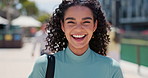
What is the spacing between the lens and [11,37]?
2269cm

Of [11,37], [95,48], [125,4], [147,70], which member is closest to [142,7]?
[125,4]

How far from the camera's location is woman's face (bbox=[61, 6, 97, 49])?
1817 mm

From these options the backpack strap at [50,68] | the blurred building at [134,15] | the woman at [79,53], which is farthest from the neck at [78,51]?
the blurred building at [134,15]

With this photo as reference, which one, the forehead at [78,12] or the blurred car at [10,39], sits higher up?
the forehead at [78,12]

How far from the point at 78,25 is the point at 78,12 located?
0.24ft

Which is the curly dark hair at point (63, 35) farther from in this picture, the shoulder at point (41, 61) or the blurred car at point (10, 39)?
the blurred car at point (10, 39)

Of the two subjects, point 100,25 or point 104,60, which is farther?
point 100,25

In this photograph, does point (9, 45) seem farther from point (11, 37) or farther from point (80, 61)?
point (80, 61)

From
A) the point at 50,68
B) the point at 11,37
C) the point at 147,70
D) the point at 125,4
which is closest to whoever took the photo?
the point at 50,68

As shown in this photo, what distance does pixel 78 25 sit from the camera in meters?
1.82

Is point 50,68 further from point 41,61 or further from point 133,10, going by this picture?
point 133,10

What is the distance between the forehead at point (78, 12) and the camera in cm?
182

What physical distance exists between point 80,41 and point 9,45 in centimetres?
2137

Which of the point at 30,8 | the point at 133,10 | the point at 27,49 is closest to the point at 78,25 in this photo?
the point at 27,49
